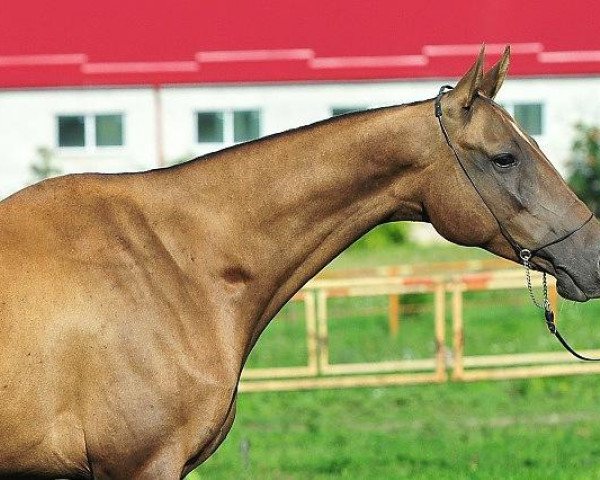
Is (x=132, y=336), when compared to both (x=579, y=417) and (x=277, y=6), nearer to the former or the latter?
(x=277, y=6)

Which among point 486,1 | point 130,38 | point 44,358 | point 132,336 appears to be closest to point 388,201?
point 132,336

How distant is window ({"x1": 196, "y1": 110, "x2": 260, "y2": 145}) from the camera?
24.0 meters

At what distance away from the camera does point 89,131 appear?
80.9 ft

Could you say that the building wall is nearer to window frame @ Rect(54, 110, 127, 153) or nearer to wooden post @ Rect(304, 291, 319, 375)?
window frame @ Rect(54, 110, 127, 153)

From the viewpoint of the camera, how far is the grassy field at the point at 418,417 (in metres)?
8.07

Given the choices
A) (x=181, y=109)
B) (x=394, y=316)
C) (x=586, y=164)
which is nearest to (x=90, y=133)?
(x=181, y=109)

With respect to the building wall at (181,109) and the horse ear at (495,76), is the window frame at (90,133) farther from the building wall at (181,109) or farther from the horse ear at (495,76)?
the horse ear at (495,76)

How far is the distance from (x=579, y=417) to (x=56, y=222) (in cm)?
628

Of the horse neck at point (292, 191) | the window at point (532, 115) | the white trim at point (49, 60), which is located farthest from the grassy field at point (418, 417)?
the window at point (532, 115)

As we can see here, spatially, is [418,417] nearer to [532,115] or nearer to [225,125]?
[225,125]

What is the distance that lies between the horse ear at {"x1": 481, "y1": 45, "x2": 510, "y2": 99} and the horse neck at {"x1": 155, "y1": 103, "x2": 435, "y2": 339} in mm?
230

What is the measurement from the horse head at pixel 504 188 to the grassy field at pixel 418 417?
9.66 ft

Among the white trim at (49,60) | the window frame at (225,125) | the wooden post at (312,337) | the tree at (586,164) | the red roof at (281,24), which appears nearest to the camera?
the red roof at (281,24)

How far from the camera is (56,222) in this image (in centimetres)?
467
